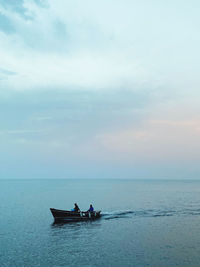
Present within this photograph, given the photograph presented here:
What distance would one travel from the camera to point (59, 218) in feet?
151

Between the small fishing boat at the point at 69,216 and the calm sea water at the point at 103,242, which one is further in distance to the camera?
the small fishing boat at the point at 69,216

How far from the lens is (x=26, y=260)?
2628 centimetres

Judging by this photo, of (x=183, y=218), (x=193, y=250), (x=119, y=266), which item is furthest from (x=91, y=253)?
(x=183, y=218)

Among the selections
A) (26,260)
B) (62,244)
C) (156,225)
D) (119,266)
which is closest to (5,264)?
(26,260)

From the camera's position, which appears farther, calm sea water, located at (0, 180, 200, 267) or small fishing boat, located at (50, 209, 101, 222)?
small fishing boat, located at (50, 209, 101, 222)

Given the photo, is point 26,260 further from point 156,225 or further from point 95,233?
point 156,225

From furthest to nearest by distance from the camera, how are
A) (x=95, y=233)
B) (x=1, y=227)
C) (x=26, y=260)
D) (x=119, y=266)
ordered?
(x=1, y=227)
(x=95, y=233)
(x=26, y=260)
(x=119, y=266)

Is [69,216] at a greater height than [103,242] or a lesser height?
greater

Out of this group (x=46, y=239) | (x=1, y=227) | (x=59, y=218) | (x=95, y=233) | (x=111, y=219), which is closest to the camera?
(x=46, y=239)

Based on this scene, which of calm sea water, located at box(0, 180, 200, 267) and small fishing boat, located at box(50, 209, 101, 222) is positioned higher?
small fishing boat, located at box(50, 209, 101, 222)

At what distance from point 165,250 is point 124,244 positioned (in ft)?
17.1

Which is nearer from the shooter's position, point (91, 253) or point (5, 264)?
point (5, 264)

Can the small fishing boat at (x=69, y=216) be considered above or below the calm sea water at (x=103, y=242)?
above

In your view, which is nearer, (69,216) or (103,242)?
(103,242)
